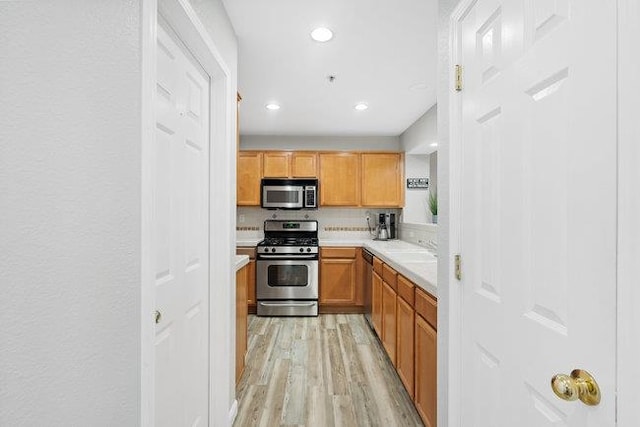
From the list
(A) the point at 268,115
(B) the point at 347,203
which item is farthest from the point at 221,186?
(B) the point at 347,203

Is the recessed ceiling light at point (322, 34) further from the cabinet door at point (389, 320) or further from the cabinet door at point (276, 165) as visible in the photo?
the cabinet door at point (276, 165)

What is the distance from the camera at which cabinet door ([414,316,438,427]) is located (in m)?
1.69

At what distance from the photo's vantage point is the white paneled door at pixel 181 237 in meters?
1.26

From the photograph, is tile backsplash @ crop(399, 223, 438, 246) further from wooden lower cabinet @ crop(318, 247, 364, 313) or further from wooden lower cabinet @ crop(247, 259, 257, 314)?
wooden lower cabinet @ crop(247, 259, 257, 314)

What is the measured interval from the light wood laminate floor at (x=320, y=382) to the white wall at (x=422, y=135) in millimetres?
2170

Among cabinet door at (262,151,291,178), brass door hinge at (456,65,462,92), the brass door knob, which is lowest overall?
the brass door knob

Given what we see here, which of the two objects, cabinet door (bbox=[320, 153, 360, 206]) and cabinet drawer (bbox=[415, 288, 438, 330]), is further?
cabinet door (bbox=[320, 153, 360, 206])

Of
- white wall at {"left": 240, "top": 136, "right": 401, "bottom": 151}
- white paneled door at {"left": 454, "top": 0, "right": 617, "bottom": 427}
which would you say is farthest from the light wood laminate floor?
white wall at {"left": 240, "top": 136, "right": 401, "bottom": 151}

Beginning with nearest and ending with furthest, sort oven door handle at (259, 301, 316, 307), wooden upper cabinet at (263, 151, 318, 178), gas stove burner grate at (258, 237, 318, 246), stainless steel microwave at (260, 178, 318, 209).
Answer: oven door handle at (259, 301, 316, 307)
gas stove burner grate at (258, 237, 318, 246)
stainless steel microwave at (260, 178, 318, 209)
wooden upper cabinet at (263, 151, 318, 178)

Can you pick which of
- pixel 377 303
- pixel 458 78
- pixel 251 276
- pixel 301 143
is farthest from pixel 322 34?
pixel 251 276

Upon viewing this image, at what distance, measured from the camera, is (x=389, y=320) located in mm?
2729

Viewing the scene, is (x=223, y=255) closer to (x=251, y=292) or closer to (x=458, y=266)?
(x=458, y=266)

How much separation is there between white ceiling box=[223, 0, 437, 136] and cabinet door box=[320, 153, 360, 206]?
2.15 feet

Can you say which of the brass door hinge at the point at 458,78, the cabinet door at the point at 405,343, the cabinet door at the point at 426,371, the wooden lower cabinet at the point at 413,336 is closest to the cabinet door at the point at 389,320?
the wooden lower cabinet at the point at 413,336
